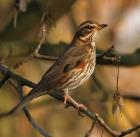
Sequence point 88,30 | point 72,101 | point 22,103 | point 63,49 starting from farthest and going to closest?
point 63,49 → point 88,30 → point 72,101 → point 22,103

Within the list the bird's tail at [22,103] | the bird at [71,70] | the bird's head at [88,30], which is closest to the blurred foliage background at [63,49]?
the bird's head at [88,30]

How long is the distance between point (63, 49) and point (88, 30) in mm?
1117

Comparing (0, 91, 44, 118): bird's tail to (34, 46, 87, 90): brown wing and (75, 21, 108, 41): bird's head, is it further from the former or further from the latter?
(75, 21, 108, 41): bird's head

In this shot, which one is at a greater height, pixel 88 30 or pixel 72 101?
pixel 88 30

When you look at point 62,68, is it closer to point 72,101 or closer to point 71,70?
point 71,70

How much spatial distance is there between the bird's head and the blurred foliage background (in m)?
0.58

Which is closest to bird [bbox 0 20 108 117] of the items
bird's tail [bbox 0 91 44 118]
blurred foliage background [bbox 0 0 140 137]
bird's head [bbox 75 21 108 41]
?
bird's head [bbox 75 21 108 41]

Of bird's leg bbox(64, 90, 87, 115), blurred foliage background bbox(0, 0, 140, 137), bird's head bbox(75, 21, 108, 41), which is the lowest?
blurred foliage background bbox(0, 0, 140, 137)

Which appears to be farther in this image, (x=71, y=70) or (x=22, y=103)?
(x=71, y=70)

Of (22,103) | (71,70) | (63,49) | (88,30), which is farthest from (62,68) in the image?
(63,49)

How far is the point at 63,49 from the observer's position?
8.52m

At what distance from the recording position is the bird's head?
7.30 m

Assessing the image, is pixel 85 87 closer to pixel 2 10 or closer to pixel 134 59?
pixel 134 59

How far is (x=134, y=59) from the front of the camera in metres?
8.37
